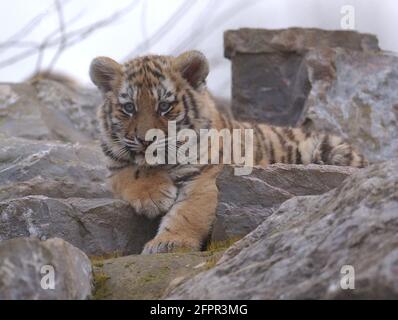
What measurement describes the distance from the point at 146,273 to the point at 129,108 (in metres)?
2.01

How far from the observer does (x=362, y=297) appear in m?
2.45

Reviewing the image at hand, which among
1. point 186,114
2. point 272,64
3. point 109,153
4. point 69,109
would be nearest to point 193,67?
→ point 186,114

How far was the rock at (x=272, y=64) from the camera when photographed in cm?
802

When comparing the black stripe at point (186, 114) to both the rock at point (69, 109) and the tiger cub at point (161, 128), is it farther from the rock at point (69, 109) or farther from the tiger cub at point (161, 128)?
the rock at point (69, 109)

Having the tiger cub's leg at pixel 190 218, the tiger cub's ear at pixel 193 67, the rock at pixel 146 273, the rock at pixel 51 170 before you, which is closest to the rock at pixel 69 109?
the rock at pixel 51 170

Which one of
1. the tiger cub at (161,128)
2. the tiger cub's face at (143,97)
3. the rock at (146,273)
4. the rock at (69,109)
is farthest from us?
the rock at (69,109)

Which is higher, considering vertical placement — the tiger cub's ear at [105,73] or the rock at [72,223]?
the tiger cub's ear at [105,73]

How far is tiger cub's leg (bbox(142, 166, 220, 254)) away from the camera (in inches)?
184

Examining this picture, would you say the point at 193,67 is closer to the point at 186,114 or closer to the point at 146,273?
the point at 186,114

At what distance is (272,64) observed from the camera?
8.12 metres

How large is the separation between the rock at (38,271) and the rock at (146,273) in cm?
29

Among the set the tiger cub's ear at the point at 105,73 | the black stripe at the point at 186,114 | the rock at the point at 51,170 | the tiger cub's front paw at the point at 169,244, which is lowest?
the tiger cub's front paw at the point at 169,244
